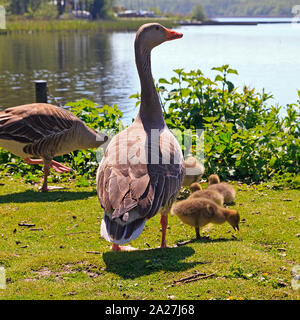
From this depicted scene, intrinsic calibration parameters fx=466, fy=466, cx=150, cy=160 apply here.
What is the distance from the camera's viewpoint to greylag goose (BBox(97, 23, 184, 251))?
5043mm

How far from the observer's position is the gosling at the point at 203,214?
647cm

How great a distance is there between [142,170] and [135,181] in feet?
Answer: 0.78

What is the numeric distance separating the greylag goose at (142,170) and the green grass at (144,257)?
49 cm

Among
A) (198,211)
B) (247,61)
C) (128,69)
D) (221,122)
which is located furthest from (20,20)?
(198,211)

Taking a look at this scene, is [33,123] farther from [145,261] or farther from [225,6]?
[225,6]

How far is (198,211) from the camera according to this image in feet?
21.2

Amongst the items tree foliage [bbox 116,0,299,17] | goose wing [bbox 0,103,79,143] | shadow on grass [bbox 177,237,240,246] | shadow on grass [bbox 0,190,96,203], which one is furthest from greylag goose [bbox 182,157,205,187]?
tree foliage [bbox 116,0,299,17]

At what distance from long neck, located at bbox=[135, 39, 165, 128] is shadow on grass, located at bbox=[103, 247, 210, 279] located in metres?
1.90

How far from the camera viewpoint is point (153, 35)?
22.8ft

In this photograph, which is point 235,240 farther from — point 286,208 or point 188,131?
point 188,131

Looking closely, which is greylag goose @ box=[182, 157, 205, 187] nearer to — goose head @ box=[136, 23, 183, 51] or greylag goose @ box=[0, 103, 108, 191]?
greylag goose @ box=[0, 103, 108, 191]

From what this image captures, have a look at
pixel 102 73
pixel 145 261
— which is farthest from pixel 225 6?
pixel 145 261

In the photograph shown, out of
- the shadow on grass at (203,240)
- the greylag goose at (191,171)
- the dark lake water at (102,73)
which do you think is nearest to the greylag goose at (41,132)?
the greylag goose at (191,171)

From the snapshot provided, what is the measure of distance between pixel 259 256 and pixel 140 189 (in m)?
1.70
